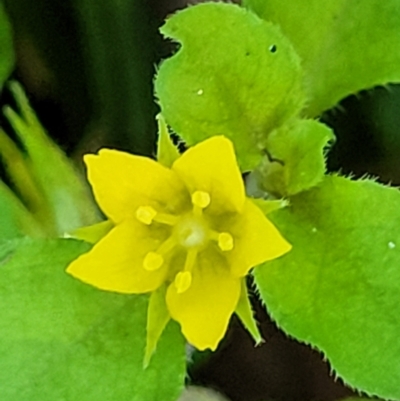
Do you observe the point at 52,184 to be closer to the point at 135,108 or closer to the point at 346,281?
the point at 135,108

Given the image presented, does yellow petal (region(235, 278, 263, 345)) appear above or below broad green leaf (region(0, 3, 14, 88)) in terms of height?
below

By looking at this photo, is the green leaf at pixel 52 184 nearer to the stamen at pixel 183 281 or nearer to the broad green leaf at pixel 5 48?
the broad green leaf at pixel 5 48

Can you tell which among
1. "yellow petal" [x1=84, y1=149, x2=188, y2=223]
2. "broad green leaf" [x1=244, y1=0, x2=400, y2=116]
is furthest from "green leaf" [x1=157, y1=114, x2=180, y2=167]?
"broad green leaf" [x1=244, y1=0, x2=400, y2=116]

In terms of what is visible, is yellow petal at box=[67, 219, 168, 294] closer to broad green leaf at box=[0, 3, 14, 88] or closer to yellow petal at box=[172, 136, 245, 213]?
yellow petal at box=[172, 136, 245, 213]

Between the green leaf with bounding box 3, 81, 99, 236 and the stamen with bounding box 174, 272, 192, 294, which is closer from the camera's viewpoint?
the stamen with bounding box 174, 272, 192, 294

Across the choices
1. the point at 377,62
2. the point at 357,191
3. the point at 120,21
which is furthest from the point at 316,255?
the point at 120,21

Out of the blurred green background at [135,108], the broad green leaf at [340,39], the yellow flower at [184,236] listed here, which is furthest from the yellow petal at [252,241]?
the blurred green background at [135,108]

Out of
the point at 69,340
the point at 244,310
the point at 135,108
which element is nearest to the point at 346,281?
the point at 244,310
